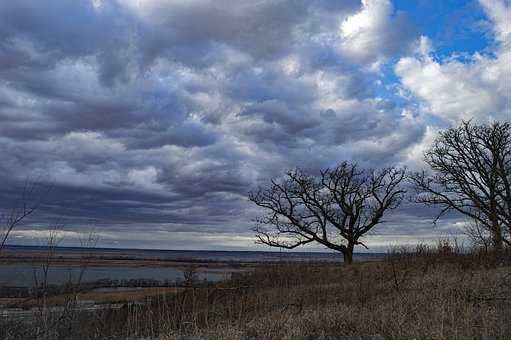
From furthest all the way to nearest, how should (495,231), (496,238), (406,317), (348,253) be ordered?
(348,253) → (495,231) → (496,238) → (406,317)

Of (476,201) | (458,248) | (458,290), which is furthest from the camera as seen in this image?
(476,201)

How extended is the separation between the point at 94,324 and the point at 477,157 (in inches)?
1248

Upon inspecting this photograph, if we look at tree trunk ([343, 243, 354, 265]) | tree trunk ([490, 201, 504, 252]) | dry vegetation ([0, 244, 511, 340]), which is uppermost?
tree trunk ([490, 201, 504, 252])

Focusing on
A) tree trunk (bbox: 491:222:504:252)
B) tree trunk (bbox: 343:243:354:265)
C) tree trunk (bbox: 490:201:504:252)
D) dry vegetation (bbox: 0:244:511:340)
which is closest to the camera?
dry vegetation (bbox: 0:244:511:340)

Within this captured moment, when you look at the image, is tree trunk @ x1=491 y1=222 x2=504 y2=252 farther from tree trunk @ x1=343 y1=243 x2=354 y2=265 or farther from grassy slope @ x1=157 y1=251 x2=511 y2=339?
tree trunk @ x1=343 y1=243 x2=354 y2=265

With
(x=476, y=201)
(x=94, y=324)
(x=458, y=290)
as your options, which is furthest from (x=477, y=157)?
(x=94, y=324)

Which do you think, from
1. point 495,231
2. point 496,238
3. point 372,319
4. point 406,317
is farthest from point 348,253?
point 406,317

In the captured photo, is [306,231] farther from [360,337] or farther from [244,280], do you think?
[360,337]

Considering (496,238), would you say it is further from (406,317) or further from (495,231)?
(406,317)

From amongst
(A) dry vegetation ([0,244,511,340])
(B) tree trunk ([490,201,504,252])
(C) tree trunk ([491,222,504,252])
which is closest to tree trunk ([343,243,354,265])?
(B) tree trunk ([490,201,504,252])

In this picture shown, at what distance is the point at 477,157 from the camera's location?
3556 cm

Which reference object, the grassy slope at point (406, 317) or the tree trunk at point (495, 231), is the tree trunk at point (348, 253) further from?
the grassy slope at point (406, 317)

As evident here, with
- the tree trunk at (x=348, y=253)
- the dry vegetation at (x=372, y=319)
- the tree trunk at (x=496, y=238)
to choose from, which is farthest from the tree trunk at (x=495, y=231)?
the tree trunk at (x=348, y=253)

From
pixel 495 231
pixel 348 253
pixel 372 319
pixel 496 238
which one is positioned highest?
pixel 495 231
